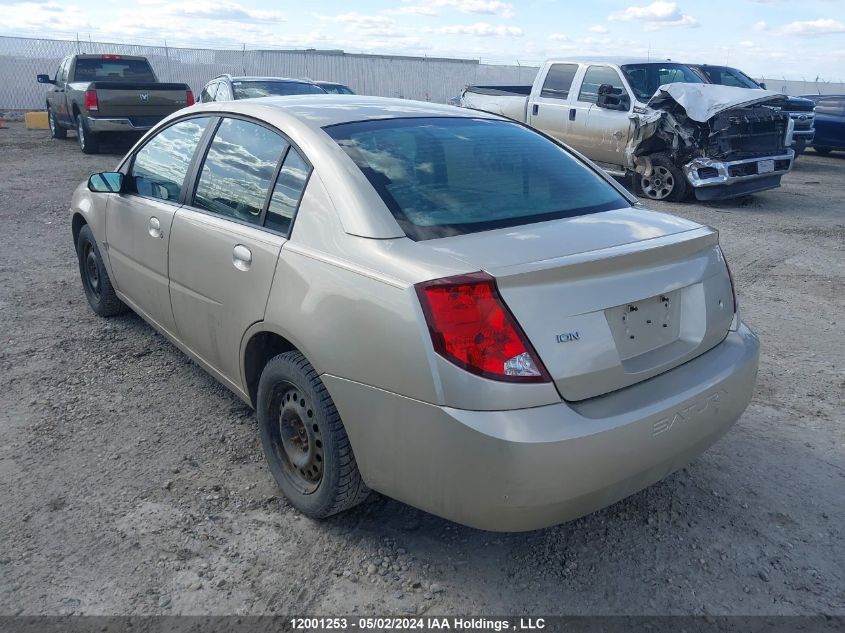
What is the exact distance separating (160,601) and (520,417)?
1407mm

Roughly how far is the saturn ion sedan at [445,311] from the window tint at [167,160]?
0.12 metres

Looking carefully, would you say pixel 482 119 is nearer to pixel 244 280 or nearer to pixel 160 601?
pixel 244 280

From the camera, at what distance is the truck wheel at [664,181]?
10.1 metres

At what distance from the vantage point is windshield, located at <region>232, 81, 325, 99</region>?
1161 centimetres

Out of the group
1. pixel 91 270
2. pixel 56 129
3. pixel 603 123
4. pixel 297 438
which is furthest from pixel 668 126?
pixel 56 129

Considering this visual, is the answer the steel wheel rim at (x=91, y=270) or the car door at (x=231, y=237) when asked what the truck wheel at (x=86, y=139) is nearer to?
the steel wheel rim at (x=91, y=270)

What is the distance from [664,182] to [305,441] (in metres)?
8.73

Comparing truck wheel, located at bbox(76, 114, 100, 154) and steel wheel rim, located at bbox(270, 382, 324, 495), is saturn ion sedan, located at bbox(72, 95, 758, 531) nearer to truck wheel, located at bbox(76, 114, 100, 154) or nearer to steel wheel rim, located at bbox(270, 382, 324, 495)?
steel wheel rim, located at bbox(270, 382, 324, 495)

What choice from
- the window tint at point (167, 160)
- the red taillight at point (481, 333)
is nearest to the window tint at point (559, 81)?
the window tint at point (167, 160)

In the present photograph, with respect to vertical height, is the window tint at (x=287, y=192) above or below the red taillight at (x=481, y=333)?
above

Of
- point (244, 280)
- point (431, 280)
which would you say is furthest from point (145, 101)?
point (431, 280)

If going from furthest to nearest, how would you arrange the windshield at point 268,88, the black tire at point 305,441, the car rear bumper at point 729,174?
the windshield at point 268,88
the car rear bumper at point 729,174
the black tire at point 305,441

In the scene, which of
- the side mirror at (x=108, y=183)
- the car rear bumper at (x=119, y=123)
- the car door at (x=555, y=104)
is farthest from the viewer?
the car rear bumper at (x=119, y=123)

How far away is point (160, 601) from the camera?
2.52 m
